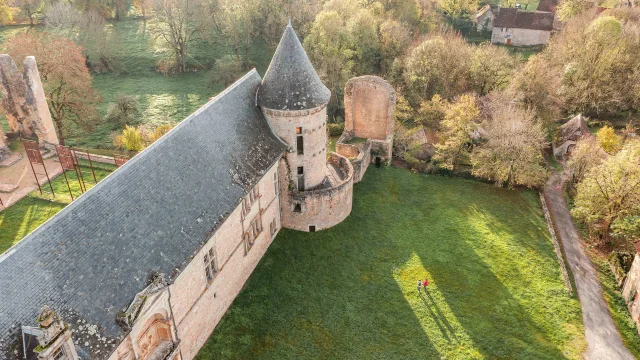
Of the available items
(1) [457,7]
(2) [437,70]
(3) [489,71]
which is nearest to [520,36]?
(1) [457,7]

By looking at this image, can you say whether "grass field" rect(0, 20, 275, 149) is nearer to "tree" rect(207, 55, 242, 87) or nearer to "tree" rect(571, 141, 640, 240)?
"tree" rect(207, 55, 242, 87)

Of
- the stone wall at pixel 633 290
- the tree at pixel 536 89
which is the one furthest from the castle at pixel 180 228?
the tree at pixel 536 89

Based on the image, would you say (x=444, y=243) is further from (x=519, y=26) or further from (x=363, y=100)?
(x=519, y=26)

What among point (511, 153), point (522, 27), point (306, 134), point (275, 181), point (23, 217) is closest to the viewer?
point (306, 134)

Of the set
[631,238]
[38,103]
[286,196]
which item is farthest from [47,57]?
[631,238]

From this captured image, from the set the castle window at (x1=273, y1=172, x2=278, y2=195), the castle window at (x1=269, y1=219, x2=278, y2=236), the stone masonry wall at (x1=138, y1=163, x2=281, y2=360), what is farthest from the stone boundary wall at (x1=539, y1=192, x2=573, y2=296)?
the castle window at (x1=273, y1=172, x2=278, y2=195)

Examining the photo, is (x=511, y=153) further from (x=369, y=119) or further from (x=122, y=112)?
(x=122, y=112)

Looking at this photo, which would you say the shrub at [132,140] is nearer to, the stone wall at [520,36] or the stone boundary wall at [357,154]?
the stone boundary wall at [357,154]
